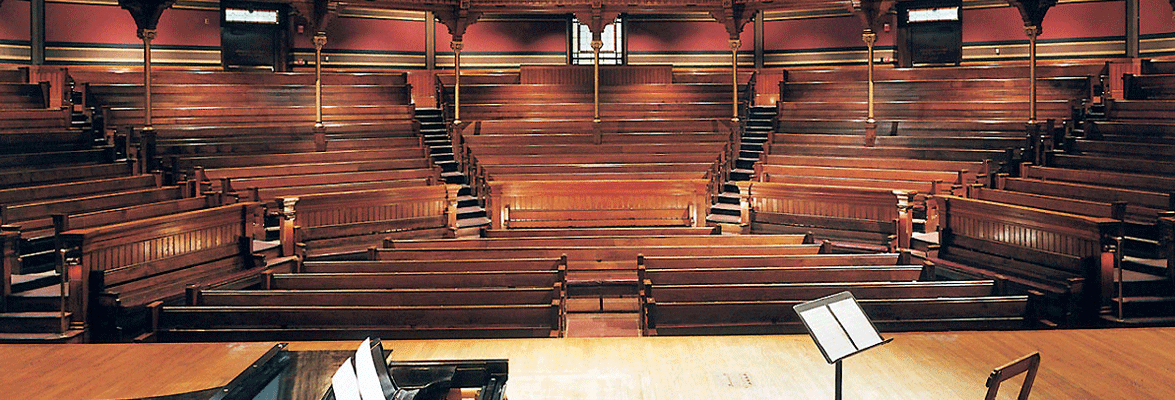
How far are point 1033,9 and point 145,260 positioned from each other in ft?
29.6

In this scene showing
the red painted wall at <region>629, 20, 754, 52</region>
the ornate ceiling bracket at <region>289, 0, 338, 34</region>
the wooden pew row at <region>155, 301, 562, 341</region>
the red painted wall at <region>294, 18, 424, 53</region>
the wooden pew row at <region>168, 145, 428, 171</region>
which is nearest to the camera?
the wooden pew row at <region>155, 301, 562, 341</region>

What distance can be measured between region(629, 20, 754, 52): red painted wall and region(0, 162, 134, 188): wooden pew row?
30.3 feet

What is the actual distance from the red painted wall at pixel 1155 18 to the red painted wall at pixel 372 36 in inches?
429

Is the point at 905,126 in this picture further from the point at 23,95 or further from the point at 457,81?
the point at 23,95

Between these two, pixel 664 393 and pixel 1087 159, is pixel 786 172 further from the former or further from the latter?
pixel 664 393

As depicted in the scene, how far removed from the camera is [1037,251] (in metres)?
6.14

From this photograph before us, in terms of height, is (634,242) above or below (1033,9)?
below

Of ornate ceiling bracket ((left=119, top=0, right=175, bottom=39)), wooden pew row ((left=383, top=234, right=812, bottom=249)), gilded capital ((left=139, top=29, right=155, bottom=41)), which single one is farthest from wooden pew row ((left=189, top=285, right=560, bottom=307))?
ornate ceiling bracket ((left=119, top=0, right=175, bottom=39))

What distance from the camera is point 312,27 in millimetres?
10469

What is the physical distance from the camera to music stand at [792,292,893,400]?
2711mm

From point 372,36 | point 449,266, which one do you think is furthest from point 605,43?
point 449,266

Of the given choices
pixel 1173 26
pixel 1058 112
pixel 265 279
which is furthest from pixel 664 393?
pixel 1173 26

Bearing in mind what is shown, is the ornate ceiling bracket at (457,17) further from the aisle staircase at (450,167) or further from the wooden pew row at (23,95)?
the wooden pew row at (23,95)

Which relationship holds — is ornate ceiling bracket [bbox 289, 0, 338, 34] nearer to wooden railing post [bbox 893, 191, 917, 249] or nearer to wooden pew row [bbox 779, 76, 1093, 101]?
wooden pew row [bbox 779, 76, 1093, 101]
